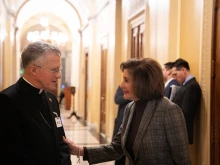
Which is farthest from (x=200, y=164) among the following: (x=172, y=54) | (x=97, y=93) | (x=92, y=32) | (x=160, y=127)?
(x=92, y=32)

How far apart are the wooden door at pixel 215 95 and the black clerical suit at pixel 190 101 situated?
0.19 m

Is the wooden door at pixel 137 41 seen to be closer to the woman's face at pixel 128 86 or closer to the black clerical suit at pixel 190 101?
the black clerical suit at pixel 190 101

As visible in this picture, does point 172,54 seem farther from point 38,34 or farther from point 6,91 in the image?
point 38,34

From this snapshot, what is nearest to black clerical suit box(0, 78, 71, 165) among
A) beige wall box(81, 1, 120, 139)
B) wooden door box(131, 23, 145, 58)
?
wooden door box(131, 23, 145, 58)

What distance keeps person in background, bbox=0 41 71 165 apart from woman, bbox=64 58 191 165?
349mm

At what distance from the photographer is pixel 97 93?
12219 mm

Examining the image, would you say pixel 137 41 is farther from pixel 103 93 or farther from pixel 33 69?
pixel 33 69

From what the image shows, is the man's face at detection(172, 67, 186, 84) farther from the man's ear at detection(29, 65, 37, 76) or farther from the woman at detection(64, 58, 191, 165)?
the man's ear at detection(29, 65, 37, 76)

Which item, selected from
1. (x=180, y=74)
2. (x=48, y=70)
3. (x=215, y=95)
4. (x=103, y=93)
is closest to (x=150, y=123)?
(x=48, y=70)

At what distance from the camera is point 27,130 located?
2166 millimetres

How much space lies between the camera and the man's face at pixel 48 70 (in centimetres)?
A: 227

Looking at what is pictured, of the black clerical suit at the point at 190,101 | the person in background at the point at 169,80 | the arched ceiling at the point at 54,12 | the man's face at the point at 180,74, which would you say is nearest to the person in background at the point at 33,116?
the black clerical suit at the point at 190,101

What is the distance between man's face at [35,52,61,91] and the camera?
2273 millimetres

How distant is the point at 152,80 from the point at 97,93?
9.71m
